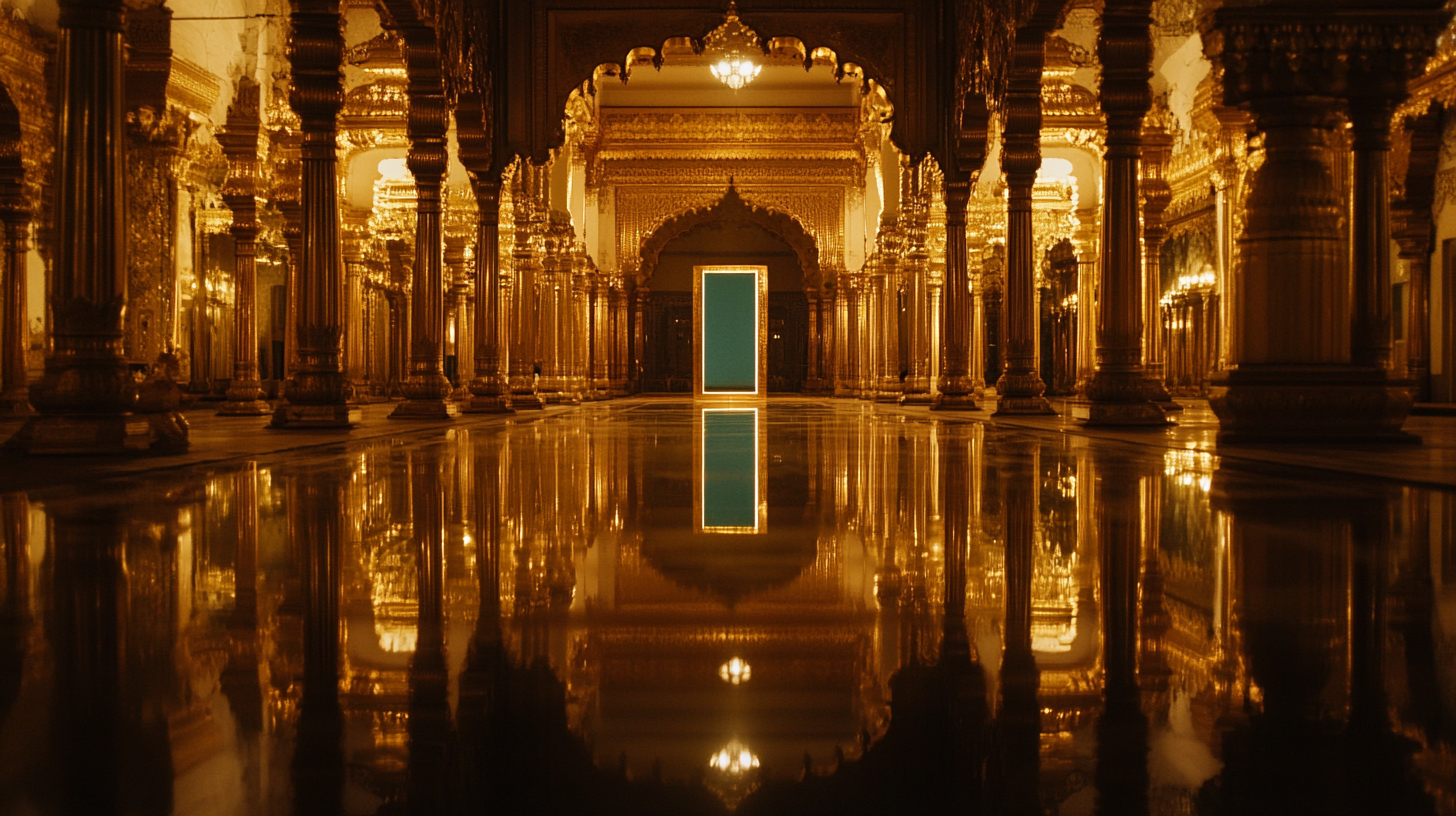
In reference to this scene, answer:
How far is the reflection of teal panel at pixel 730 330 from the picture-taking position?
29562mm

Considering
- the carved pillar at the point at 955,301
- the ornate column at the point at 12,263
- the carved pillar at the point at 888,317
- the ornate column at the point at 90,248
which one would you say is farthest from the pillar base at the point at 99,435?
the carved pillar at the point at 888,317

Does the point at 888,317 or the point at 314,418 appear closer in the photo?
the point at 314,418

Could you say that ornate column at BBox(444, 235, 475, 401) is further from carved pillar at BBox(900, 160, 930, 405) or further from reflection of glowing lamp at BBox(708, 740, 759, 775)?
reflection of glowing lamp at BBox(708, 740, 759, 775)

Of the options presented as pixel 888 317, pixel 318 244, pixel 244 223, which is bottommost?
pixel 318 244

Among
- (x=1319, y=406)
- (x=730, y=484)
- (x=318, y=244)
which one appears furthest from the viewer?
(x=318, y=244)

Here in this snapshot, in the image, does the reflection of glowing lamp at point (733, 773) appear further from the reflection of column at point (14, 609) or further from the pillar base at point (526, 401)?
the pillar base at point (526, 401)

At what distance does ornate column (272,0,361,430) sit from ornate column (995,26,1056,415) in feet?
19.5

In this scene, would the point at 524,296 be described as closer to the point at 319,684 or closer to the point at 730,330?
the point at 319,684

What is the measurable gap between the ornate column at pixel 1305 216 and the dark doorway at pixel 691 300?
26106mm

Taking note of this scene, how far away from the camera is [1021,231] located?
10.3m

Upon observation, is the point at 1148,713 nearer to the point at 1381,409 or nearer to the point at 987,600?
the point at 987,600

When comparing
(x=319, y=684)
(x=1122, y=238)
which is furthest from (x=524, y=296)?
(x=319, y=684)

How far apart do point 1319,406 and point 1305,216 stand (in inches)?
40.0

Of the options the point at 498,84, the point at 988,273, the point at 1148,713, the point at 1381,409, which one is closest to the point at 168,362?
the point at 1148,713
